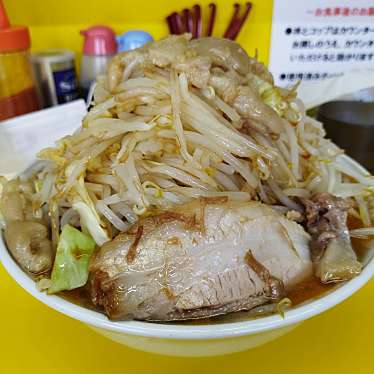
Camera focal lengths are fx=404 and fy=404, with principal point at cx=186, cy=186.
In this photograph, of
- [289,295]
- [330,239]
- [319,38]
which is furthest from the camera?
[319,38]

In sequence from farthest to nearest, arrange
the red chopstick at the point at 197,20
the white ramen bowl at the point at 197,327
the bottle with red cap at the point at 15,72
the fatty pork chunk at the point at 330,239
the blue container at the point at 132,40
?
1. the red chopstick at the point at 197,20
2. the blue container at the point at 132,40
3. the bottle with red cap at the point at 15,72
4. the fatty pork chunk at the point at 330,239
5. the white ramen bowl at the point at 197,327

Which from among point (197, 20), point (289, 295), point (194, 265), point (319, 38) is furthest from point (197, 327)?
point (319, 38)

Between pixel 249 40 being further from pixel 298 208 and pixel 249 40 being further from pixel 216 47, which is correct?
pixel 298 208

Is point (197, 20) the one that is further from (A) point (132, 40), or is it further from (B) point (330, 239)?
(B) point (330, 239)

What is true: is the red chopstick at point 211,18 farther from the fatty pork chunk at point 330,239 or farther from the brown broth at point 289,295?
the brown broth at point 289,295

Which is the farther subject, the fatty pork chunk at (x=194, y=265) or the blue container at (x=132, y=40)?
the blue container at (x=132, y=40)

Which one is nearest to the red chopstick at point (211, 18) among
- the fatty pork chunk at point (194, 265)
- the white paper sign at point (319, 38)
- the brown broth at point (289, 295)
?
the white paper sign at point (319, 38)

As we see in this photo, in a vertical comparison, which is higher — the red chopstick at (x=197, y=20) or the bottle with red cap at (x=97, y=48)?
the red chopstick at (x=197, y=20)

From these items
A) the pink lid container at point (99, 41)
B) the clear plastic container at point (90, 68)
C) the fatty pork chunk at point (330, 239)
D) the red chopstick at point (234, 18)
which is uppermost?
the red chopstick at point (234, 18)

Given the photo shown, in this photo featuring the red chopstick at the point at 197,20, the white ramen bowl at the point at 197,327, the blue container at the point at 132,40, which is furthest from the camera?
the red chopstick at the point at 197,20
